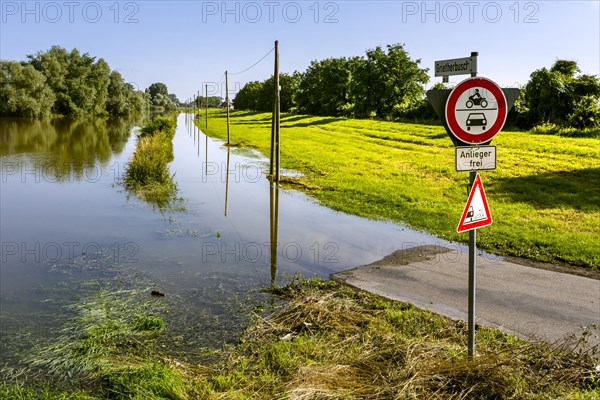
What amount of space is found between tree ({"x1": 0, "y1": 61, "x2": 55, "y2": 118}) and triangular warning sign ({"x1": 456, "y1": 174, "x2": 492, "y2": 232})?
80.3m

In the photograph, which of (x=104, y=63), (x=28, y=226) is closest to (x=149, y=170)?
(x=28, y=226)

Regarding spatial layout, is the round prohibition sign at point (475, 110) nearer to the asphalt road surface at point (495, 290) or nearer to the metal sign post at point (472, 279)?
the metal sign post at point (472, 279)

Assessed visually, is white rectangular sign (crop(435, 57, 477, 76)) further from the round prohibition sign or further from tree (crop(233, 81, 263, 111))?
tree (crop(233, 81, 263, 111))

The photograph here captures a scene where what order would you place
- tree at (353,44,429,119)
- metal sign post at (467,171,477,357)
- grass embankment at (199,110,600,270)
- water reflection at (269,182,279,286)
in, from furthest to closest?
1. tree at (353,44,429,119)
2. grass embankment at (199,110,600,270)
3. water reflection at (269,182,279,286)
4. metal sign post at (467,171,477,357)

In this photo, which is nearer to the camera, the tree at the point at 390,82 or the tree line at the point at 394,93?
the tree line at the point at 394,93

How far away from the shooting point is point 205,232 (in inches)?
502

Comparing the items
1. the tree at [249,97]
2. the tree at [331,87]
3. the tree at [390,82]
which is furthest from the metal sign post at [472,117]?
the tree at [249,97]

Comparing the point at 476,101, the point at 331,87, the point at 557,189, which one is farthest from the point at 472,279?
the point at 331,87

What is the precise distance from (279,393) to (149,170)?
16.6m

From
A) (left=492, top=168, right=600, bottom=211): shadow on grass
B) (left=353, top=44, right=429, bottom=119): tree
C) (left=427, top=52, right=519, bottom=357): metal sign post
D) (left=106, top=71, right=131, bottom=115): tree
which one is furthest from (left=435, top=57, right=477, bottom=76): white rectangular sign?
(left=106, top=71, right=131, bottom=115): tree

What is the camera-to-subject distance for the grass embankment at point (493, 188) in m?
11.8

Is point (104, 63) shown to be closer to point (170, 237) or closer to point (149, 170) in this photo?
point (149, 170)

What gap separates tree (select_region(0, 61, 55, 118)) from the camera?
237ft

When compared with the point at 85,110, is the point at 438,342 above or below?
below
